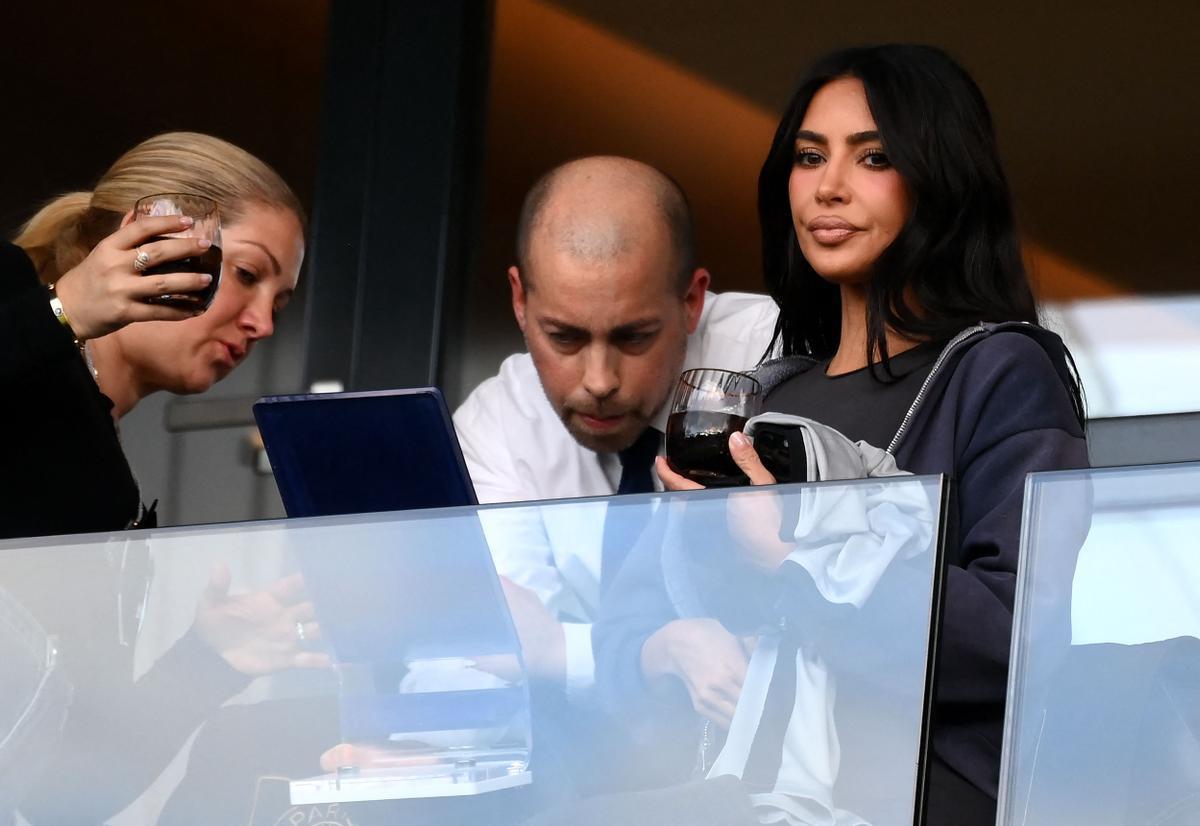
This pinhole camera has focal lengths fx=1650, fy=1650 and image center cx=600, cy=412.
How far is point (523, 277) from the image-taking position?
238cm

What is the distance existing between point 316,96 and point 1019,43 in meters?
1.30

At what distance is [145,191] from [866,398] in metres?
1.03

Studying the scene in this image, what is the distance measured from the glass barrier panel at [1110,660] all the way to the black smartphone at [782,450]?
0.30m

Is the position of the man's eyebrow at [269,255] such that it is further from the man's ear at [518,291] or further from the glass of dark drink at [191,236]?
the glass of dark drink at [191,236]

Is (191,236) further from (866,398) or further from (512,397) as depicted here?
(512,397)

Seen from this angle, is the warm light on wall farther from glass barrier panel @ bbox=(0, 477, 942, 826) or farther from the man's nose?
glass barrier panel @ bbox=(0, 477, 942, 826)

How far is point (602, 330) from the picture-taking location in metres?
2.29

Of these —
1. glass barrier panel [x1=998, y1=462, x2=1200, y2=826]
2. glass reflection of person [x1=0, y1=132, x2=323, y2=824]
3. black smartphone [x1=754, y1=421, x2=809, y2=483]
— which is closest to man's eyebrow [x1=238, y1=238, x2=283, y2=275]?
glass reflection of person [x1=0, y1=132, x2=323, y2=824]

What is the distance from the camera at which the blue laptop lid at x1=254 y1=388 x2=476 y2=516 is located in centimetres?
122

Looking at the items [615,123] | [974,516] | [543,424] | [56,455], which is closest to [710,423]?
[974,516]

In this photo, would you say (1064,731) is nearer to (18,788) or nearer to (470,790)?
(470,790)

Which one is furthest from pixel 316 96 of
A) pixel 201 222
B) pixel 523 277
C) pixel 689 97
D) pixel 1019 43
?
pixel 201 222

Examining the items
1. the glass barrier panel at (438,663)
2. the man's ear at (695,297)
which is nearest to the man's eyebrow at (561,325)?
the man's ear at (695,297)

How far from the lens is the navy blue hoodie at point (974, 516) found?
103cm
